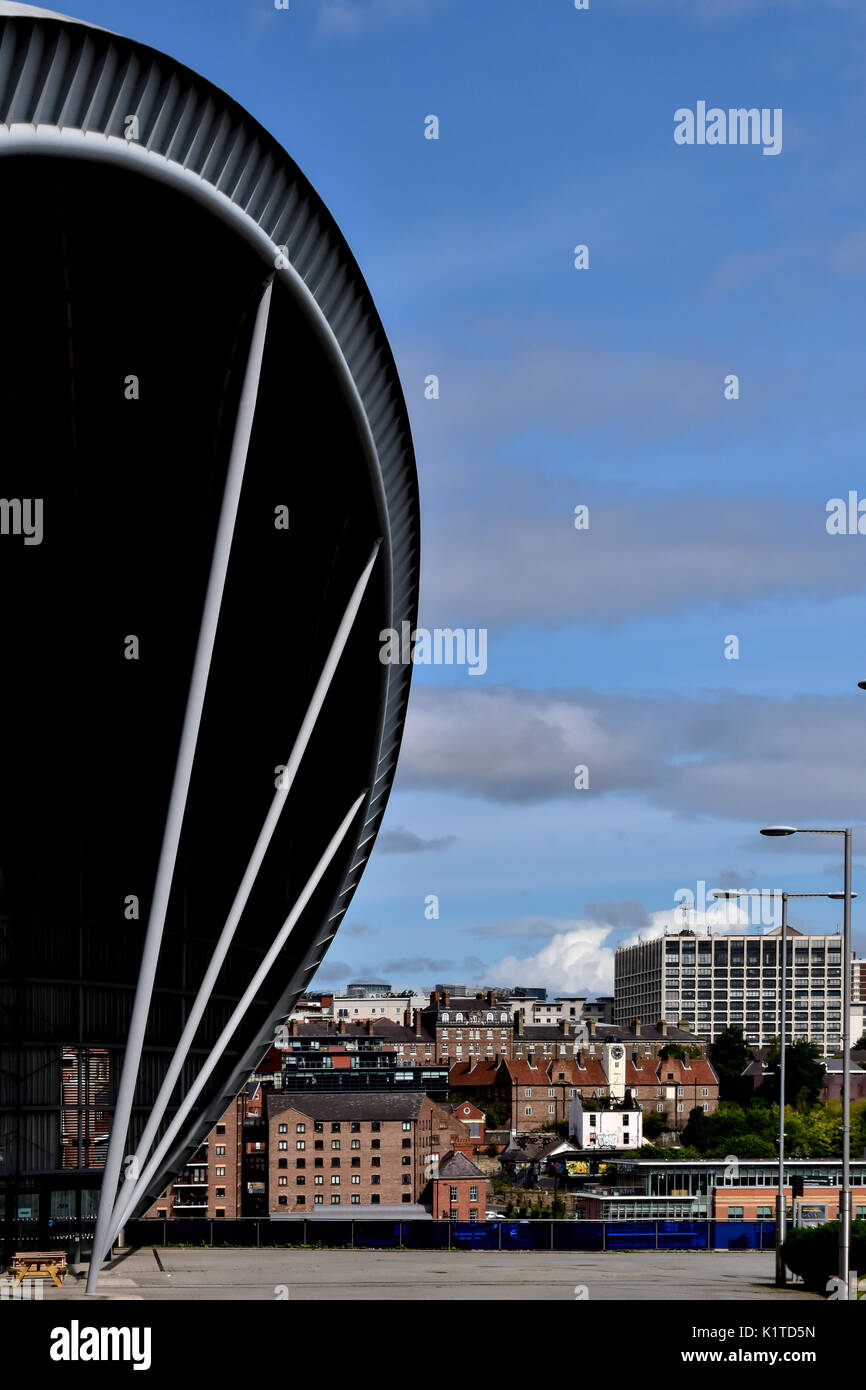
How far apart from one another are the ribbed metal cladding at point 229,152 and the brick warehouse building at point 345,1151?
103m

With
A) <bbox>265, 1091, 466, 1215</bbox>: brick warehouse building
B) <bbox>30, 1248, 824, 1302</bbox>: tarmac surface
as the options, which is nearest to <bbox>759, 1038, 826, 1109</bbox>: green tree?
<bbox>265, 1091, 466, 1215</bbox>: brick warehouse building

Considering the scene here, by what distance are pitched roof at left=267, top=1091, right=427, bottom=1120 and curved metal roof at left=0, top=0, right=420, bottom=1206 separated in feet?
340

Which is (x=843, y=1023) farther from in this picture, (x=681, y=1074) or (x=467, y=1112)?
(x=681, y=1074)

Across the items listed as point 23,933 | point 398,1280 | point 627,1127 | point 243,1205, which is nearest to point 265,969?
point 23,933

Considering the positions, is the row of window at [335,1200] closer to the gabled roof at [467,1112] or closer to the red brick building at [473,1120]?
the red brick building at [473,1120]

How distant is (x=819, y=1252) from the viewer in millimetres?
40781

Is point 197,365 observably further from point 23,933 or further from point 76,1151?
point 76,1151

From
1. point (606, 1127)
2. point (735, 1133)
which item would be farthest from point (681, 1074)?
point (735, 1133)

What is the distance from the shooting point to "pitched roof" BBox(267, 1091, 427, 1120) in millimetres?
127438

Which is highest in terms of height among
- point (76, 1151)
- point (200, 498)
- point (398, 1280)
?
point (200, 498)

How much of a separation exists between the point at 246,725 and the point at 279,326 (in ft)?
34.7

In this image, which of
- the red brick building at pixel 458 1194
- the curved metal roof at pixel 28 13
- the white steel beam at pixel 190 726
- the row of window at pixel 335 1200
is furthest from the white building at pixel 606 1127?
the curved metal roof at pixel 28 13

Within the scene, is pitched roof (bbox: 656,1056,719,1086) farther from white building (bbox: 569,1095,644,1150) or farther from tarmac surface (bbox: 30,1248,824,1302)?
tarmac surface (bbox: 30,1248,824,1302)

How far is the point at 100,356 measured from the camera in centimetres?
2608
